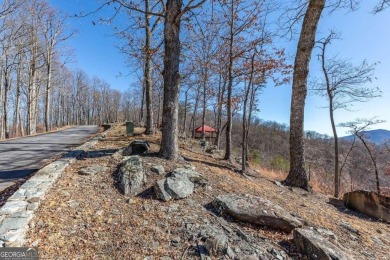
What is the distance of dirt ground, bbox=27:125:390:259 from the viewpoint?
2.36 m

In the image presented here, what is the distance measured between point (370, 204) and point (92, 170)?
582 cm

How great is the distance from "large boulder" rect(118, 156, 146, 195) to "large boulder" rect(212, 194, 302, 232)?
4.27ft

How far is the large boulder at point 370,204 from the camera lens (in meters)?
4.54

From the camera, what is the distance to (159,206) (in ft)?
10.6

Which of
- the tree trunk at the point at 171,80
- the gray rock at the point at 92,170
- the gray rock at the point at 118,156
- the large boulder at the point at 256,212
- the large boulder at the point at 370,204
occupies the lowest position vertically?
the large boulder at the point at 370,204

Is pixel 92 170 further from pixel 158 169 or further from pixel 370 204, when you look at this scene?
pixel 370 204

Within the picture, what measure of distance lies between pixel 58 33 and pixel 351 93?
22.1m

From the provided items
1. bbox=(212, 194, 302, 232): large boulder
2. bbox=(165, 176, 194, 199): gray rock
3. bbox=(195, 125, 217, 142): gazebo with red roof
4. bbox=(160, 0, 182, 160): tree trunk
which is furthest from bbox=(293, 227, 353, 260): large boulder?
bbox=(195, 125, 217, 142): gazebo with red roof

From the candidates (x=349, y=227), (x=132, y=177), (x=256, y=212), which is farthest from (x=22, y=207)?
(x=349, y=227)

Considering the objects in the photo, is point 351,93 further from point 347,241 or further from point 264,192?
point 347,241

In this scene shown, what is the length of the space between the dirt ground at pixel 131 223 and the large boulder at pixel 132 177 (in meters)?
0.12

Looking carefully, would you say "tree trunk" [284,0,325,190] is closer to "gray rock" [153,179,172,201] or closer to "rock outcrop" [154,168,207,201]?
"rock outcrop" [154,168,207,201]

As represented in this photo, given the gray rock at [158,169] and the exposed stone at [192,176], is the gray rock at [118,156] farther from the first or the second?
the exposed stone at [192,176]

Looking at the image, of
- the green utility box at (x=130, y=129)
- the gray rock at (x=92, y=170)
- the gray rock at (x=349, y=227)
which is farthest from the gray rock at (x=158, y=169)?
the green utility box at (x=130, y=129)
